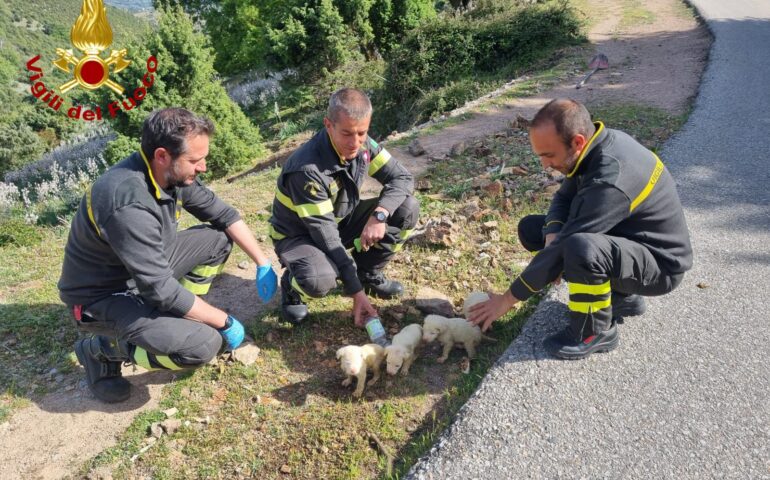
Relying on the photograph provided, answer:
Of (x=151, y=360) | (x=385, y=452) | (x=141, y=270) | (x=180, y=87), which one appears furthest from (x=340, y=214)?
(x=180, y=87)

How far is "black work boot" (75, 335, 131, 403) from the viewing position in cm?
308

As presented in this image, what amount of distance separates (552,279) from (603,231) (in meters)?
0.40

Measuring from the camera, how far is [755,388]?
269 centimetres

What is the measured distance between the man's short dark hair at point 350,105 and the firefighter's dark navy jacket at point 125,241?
1.11 metres

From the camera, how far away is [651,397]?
268 cm

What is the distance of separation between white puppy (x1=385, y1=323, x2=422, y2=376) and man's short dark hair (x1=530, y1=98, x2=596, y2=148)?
58.5 inches

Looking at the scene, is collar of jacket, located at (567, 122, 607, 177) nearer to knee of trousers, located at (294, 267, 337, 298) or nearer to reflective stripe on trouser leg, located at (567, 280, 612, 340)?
reflective stripe on trouser leg, located at (567, 280, 612, 340)

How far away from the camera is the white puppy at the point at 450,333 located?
10.4ft

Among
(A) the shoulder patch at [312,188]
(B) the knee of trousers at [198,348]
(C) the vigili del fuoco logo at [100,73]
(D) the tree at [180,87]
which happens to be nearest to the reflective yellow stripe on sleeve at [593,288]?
(A) the shoulder patch at [312,188]

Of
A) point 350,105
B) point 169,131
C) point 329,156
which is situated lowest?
point 329,156

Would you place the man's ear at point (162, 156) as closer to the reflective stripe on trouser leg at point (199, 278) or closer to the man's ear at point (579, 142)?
the reflective stripe on trouser leg at point (199, 278)

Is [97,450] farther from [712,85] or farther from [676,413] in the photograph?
[712,85]

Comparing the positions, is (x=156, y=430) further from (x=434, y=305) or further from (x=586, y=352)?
(x=586, y=352)

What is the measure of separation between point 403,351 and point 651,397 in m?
1.40
